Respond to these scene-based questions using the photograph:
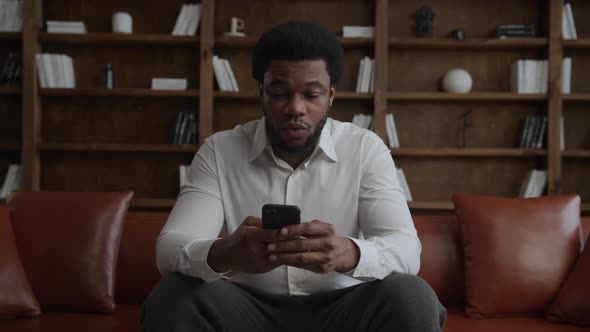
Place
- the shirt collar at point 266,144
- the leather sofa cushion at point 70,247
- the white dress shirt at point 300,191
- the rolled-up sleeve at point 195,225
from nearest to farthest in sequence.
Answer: the rolled-up sleeve at point 195,225
the white dress shirt at point 300,191
the shirt collar at point 266,144
the leather sofa cushion at point 70,247

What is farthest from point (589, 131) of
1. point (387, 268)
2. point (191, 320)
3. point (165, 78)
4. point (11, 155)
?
point (11, 155)

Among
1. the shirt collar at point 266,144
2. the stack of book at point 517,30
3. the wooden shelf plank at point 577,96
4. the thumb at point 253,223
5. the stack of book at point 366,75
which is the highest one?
the stack of book at point 517,30

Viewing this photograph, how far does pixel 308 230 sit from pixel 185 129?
2.67 m

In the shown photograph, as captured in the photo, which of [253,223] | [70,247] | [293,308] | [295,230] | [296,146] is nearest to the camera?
[295,230]

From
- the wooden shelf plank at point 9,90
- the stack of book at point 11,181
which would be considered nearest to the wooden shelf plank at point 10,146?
the stack of book at point 11,181

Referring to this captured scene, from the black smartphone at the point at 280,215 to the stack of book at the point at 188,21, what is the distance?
9.00 feet

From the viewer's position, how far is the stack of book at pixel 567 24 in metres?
3.67

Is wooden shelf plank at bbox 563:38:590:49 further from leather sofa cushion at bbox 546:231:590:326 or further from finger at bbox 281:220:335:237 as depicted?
finger at bbox 281:220:335:237

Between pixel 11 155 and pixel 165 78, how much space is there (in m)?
1.16

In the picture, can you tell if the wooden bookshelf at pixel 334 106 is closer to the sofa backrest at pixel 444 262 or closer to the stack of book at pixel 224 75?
the stack of book at pixel 224 75

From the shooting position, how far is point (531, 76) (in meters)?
3.71

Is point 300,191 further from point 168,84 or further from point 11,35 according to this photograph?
point 11,35

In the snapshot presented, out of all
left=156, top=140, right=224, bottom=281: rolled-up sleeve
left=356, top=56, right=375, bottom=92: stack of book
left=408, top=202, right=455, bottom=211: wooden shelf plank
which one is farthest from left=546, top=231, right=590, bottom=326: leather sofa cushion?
left=356, top=56, right=375, bottom=92: stack of book

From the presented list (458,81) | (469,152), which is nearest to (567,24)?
(458,81)
